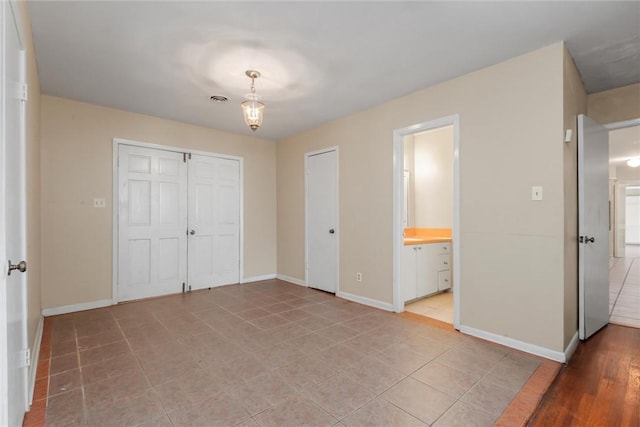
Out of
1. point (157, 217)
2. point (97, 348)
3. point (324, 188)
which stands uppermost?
point (324, 188)

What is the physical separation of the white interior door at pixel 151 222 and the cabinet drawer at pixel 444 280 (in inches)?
149

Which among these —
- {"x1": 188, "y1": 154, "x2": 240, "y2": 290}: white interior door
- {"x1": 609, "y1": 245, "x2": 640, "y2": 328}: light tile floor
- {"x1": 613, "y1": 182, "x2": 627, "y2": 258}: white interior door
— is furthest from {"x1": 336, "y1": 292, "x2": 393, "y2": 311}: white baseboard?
{"x1": 613, "y1": 182, "x2": 627, "y2": 258}: white interior door

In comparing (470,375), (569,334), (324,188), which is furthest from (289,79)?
(569,334)

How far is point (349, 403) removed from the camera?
1.84 m

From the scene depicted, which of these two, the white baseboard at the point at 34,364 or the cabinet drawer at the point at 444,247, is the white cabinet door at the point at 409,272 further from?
the white baseboard at the point at 34,364

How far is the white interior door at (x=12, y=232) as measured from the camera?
1.26 metres

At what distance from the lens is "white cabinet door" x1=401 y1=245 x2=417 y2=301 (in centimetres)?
367

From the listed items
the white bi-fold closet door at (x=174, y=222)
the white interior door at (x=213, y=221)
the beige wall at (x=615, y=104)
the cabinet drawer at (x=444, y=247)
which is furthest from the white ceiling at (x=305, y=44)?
the cabinet drawer at (x=444, y=247)

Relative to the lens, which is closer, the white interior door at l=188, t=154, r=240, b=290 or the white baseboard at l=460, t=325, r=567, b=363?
the white baseboard at l=460, t=325, r=567, b=363

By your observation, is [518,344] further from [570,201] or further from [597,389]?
[570,201]

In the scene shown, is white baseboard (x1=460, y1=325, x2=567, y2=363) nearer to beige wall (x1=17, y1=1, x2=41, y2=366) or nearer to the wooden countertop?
the wooden countertop

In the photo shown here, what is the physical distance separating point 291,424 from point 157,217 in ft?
11.7

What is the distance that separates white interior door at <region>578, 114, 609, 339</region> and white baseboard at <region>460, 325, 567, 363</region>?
2.20 ft

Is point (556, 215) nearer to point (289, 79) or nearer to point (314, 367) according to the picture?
point (314, 367)
